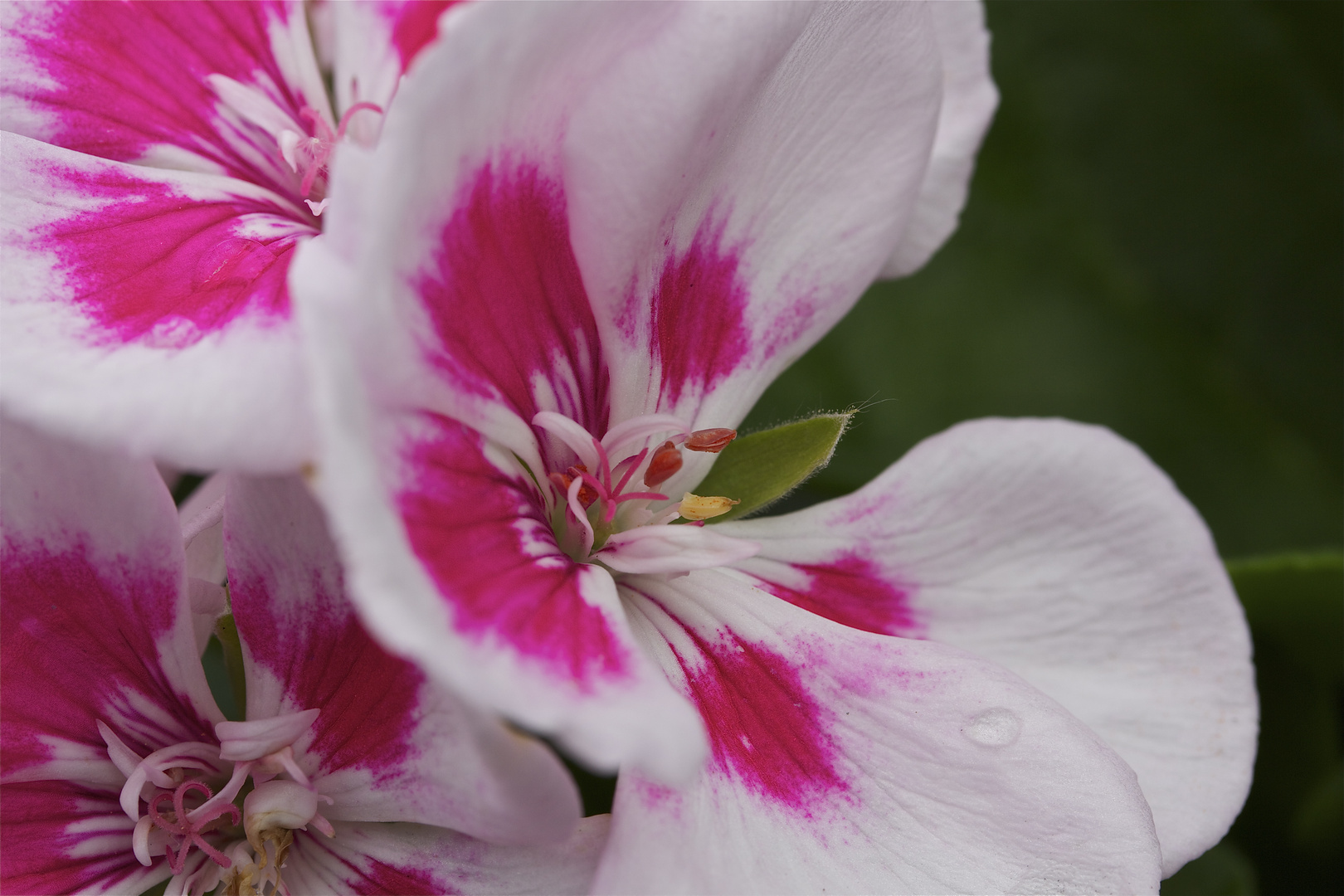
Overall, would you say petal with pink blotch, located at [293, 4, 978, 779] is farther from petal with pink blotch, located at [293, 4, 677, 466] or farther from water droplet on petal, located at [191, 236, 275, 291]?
water droplet on petal, located at [191, 236, 275, 291]

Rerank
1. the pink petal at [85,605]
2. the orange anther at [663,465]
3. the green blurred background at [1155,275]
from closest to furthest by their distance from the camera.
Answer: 1. the pink petal at [85,605]
2. the orange anther at [663,465]
3. the green blurred background at [1155,275]

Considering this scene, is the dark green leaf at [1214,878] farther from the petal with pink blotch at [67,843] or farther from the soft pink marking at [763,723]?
the petal with pink blotch at [67,843]

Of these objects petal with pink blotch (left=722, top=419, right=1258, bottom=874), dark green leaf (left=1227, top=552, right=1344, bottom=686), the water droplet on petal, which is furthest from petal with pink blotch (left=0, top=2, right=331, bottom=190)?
dark green leaf (left=1227, top=552, right=1344, bottom=686)

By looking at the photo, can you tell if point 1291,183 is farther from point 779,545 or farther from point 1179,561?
point 779,545

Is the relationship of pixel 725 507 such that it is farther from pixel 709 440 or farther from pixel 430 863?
pixel 430 863

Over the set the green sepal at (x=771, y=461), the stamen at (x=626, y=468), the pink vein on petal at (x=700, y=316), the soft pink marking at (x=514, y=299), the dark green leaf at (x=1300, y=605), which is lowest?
the dark green leaf at (x=1300, y=605)

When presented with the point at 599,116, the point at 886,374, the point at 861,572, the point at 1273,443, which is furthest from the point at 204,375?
the point at 1273,443

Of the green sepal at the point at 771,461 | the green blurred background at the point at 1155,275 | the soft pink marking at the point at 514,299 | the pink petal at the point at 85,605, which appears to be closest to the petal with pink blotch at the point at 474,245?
the soft pink marking at the point at 514,299
